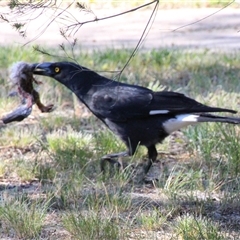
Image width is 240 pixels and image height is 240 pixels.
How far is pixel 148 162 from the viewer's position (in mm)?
6520

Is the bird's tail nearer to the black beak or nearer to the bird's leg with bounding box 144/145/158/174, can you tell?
the bird's leg with bounding box 144/145/158/174

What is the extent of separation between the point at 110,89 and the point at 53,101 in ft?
6.84

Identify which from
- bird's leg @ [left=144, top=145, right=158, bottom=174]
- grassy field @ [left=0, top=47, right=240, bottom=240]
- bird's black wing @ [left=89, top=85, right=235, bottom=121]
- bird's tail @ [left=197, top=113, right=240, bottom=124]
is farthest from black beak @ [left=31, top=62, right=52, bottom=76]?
bird's tail @ [left=197, top=113, right=240, bottom=124]

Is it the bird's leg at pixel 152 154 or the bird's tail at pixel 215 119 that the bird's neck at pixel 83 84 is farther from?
the bird's tail at pixel 215 119

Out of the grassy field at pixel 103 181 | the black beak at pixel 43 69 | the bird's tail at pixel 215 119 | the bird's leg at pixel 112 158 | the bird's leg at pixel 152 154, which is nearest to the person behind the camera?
the grassy field at pixel 103 181

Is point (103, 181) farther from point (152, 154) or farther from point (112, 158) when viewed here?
Result: point (152, 154)

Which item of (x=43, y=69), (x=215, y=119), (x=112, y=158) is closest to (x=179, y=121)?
(x=215, y=119)

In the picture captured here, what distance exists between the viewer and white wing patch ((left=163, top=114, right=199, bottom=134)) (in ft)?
20.6

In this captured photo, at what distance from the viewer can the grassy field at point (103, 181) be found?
5.12 metres

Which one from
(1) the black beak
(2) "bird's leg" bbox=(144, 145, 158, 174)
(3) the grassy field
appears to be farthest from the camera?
(1) the black beak

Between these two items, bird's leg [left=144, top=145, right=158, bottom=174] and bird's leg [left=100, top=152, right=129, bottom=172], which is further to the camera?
bird's leg [left=144, top=145, right=158, bottom=174]

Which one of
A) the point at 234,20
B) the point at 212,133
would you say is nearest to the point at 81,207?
the point at 212,133

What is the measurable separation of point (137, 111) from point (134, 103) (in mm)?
75

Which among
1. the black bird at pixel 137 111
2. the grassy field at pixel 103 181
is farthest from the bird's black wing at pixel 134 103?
the grassy field at pixel 103 181
